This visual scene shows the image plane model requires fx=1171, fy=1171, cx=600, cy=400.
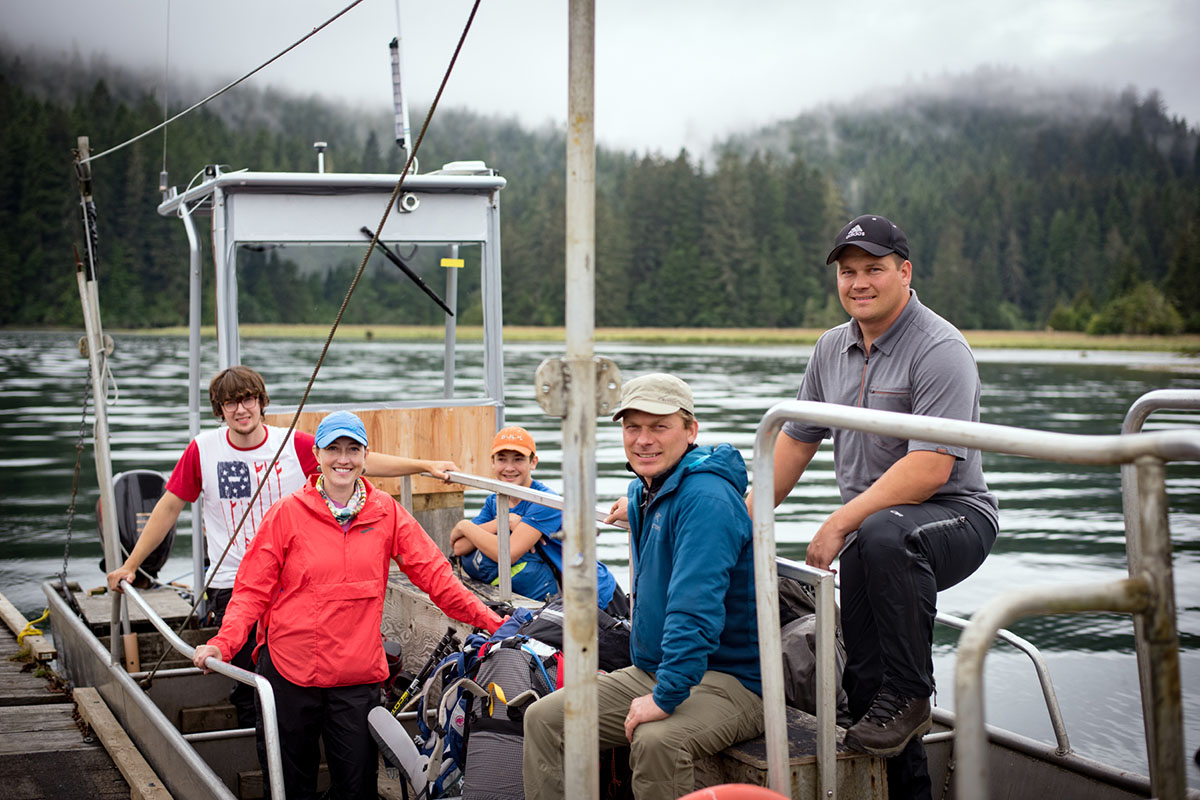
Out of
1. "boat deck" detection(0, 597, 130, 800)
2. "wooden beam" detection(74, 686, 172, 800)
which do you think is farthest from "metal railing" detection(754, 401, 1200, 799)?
"boat deck" detection(0, 597, 130, 800)

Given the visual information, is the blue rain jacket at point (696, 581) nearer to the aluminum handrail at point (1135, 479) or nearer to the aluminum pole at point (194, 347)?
the aluminum handrail at point (1135, 479)

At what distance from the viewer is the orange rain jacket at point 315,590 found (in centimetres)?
432

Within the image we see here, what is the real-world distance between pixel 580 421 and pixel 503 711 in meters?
1.75

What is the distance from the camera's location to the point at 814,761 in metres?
3.20

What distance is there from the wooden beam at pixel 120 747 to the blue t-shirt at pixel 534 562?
1.83 meters

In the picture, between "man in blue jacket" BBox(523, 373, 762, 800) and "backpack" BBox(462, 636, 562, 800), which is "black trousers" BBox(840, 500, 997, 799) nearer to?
"man in blue jacket" BBox(523, 373, 762, 800)

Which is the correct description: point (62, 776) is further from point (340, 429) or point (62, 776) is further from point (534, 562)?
point (340, 429)

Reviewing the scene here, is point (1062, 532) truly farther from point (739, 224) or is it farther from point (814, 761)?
point (739, 224)

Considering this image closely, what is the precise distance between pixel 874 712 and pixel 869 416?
106 cm

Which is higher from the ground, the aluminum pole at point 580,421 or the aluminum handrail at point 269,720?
the aluminum pole at point 580,421

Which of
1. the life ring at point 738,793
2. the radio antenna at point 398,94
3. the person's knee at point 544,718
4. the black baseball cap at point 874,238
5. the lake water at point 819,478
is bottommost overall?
the lake water at point 819,478

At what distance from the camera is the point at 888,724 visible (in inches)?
126

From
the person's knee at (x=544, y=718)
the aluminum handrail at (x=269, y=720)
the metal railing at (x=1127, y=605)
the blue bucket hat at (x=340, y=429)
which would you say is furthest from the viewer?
the blue bucket hat at (x=340, y=429)

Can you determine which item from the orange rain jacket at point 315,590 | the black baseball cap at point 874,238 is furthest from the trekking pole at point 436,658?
the black baseball cap at point 874,238
